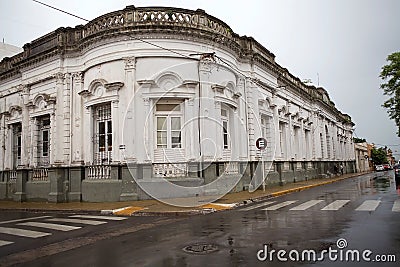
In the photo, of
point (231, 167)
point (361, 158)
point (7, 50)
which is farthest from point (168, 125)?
point (361, 158)

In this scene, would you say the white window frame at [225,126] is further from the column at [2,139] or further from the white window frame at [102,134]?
the column at [2,139]

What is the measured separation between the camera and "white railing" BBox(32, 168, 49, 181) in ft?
59.6

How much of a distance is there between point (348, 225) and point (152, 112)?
1032 cm

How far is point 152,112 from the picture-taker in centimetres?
1590

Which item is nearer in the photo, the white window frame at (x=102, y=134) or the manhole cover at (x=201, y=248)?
the manhole cover at (x=201, y=248)

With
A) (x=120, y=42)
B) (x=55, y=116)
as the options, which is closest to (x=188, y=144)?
(x=120, y=42)

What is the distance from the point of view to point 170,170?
611 inches

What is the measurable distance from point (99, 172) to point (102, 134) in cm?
198

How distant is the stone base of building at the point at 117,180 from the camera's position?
15.2m

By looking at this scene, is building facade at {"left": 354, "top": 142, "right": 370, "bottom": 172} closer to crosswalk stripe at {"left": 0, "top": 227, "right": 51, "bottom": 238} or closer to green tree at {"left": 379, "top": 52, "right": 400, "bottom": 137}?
green tree at {"left": 379, "top": 52, "right": 400, "bottom": 137}

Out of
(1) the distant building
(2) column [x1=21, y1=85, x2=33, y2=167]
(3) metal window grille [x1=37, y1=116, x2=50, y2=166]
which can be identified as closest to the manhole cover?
(3) metal window grille [x1=37, y1=116, x2=50, y2=166]

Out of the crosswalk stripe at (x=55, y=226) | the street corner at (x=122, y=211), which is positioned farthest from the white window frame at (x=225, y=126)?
the crosswalk stripe at (x=55, y=226)

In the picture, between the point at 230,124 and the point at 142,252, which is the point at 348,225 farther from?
the point at 230,124

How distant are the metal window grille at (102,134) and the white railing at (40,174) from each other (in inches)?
133
